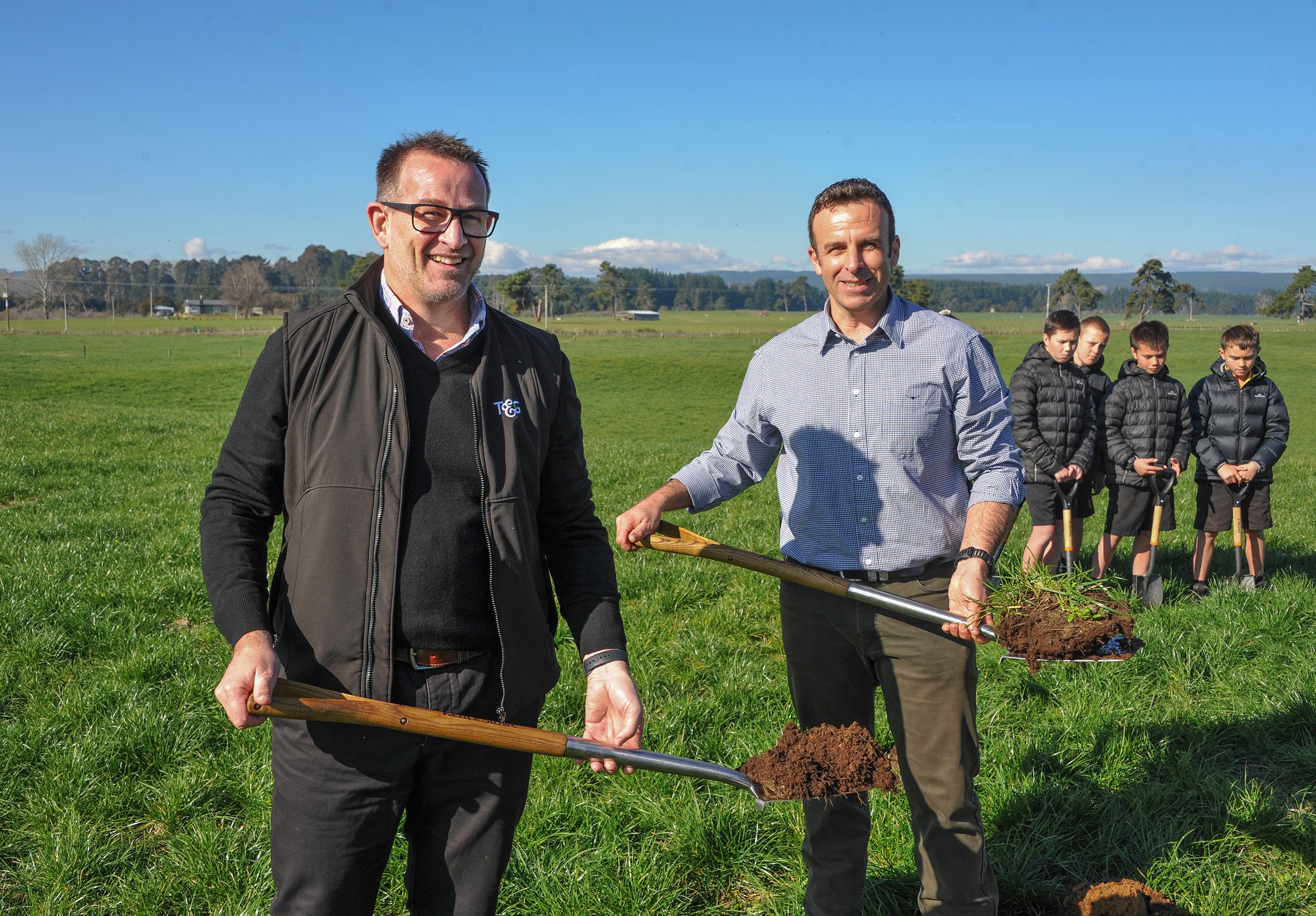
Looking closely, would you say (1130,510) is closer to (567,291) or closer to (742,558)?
(742,558)

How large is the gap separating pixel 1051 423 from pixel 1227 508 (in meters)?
1.99

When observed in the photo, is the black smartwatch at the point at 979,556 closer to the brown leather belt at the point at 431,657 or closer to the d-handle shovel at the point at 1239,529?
the brown leather belt at the point at 431,657

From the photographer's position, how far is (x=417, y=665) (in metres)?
2.62

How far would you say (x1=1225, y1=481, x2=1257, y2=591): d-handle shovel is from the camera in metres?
8.41

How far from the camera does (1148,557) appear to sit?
8.52 metres

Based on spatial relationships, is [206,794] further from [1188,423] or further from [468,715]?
[1188,423]

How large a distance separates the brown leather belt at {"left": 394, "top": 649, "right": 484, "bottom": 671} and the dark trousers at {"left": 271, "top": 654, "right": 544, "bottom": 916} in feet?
0.07

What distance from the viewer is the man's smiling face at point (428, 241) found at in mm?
2707

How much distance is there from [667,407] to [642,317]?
100826 mm

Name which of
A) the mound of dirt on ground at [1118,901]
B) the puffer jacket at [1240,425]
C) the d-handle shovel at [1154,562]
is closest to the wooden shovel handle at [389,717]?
the mound of dirt on ground at [1118,901]

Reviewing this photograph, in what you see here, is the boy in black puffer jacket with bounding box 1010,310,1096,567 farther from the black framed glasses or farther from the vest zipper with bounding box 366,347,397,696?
the vest zipper with bounding box 366,347,397,696

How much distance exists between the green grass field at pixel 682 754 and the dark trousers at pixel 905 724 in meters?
0.33

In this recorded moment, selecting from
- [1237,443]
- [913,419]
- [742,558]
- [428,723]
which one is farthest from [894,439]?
[1237,443]

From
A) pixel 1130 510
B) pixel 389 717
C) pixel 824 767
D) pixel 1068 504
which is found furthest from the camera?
pixel 1130 510
